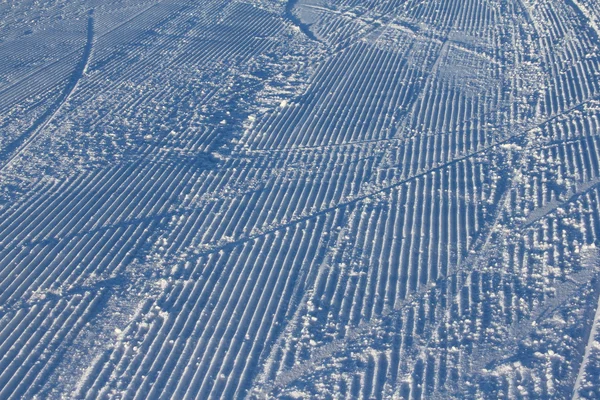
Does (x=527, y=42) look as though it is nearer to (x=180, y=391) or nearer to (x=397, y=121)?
(x=397, y=121)

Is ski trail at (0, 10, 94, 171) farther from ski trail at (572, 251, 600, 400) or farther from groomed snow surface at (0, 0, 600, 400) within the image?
ski trail at (572, 251, 600, 400)

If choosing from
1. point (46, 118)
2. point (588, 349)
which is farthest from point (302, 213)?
point (46, 118)

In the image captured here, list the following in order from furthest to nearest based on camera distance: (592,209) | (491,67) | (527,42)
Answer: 1. (527,42)
2. (491,67)
3. (592,209)

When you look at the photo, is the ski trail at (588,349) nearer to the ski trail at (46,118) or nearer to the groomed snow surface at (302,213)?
the groomed snow surface at (302,213)

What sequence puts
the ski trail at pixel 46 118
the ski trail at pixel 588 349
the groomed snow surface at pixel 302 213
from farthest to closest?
the ski trail at pixel 46 118 → the groomed snow surface at pixel 302 213 → the ski trail at pixel 588 349

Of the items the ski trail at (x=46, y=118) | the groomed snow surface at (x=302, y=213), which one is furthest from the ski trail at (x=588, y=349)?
the ski trail at (x=46, y=118)

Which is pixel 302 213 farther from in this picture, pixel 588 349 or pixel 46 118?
pixel 46 118

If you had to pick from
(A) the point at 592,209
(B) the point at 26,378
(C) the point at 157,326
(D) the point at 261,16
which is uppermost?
(D) the point at 261,16

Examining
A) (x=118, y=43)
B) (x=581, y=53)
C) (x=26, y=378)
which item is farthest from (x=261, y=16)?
(x=26, y=378)
